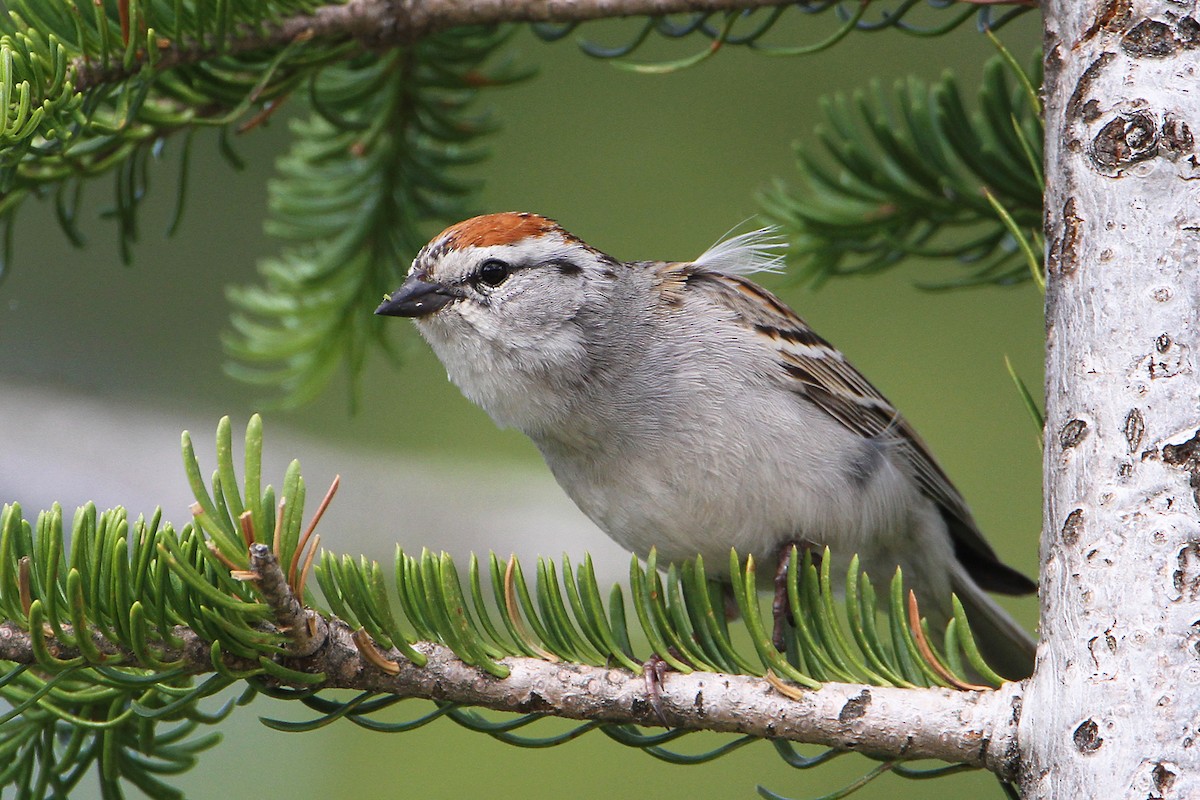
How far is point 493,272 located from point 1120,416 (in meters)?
1.17

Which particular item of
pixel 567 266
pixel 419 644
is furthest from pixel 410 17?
pixel 419 644

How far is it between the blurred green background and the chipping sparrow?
108cm

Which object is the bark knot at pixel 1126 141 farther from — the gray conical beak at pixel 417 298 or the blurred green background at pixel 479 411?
the blurred green background at pixel 479 411

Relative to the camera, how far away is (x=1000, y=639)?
2207 mm

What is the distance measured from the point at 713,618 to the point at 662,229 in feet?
9.08

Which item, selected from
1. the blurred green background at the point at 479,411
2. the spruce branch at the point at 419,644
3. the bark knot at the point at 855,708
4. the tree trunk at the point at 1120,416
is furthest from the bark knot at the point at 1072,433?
the blurred green background at the point at 479,411

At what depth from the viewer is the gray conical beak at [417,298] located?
72.5 inches

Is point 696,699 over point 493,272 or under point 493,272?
under

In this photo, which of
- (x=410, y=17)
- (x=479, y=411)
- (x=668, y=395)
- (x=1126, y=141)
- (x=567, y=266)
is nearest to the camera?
(x=1126, y=141)

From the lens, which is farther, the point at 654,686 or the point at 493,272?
the point at 493,272

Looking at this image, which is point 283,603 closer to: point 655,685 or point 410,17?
point 655,685

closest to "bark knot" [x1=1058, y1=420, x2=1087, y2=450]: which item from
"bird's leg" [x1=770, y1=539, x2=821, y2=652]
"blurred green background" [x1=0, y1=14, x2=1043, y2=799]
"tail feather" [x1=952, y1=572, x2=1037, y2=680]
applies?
"bird's leg" [x1=770, y1=539, x2=821, y2=652]

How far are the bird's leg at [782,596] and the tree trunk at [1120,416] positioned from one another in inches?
23.7

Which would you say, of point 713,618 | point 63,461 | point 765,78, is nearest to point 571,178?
point 765,78
